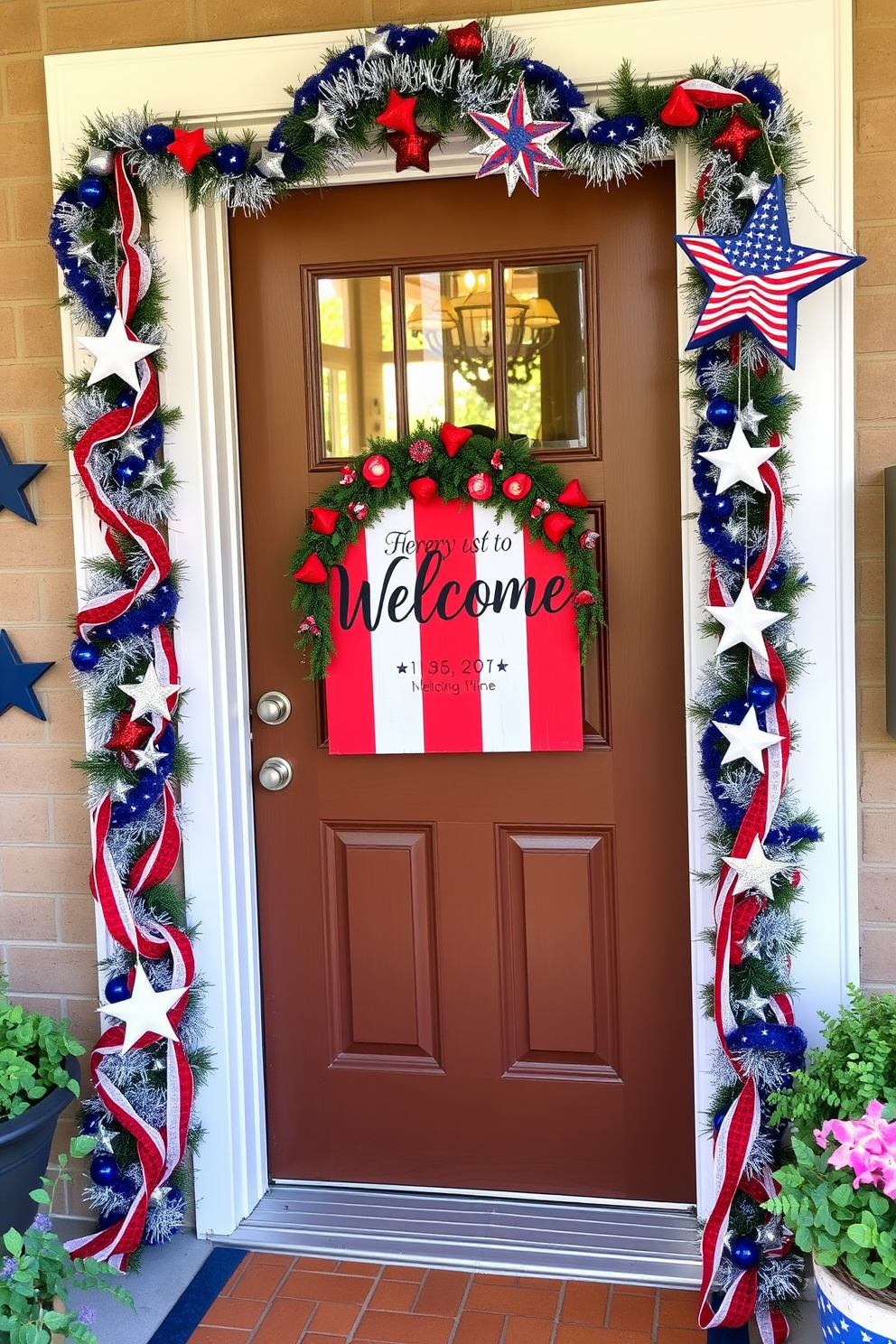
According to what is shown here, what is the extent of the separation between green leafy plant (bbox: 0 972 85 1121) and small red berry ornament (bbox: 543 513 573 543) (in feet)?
4.52

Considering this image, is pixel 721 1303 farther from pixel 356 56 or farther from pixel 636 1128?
pixel 356 56

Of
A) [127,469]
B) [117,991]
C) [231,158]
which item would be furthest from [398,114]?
[117,991]

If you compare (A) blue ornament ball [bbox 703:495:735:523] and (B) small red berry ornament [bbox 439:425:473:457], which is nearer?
(A) blue ornament ball [bbox 703:495:735:523]

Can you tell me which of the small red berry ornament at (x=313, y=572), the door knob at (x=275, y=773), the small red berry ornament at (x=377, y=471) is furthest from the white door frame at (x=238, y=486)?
the small red berry ornament at (x=377, y=471)

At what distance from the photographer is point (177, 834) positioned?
2434 mm

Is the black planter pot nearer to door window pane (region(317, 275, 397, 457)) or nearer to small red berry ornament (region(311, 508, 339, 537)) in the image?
small red berry ornament (region(311, 508, 339, 537))

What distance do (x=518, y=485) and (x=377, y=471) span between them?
0.29 meters

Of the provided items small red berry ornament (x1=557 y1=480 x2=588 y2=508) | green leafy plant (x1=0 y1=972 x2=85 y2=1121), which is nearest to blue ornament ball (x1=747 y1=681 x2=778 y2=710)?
small red berry ornament (x1=557 y1=480 x2=588 y2=508)

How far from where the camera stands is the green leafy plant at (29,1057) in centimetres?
221

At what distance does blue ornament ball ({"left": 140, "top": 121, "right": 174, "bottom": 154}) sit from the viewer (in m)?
2.27

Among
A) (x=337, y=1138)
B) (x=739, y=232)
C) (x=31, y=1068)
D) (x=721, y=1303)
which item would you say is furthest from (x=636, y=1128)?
(x=739, y=232)

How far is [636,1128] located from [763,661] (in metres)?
1.09

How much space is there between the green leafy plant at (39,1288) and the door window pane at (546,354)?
5.47 ft

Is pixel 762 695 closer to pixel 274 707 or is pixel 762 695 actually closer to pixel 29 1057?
pixel 274 707
